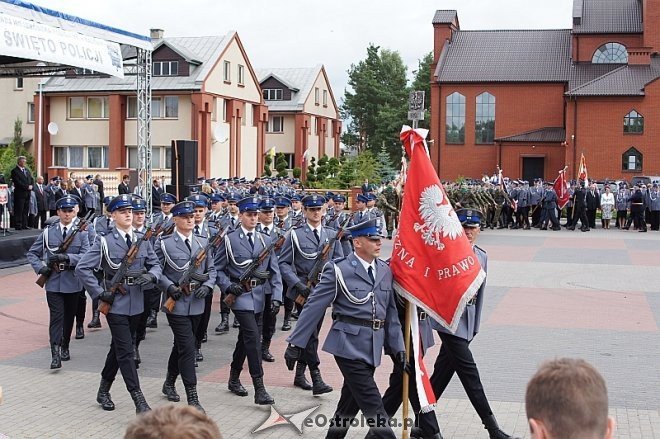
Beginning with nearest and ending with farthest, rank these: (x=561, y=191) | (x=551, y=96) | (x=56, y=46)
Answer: (x=56, y=46) < (x=561, y=191) < (x=551, y=96)

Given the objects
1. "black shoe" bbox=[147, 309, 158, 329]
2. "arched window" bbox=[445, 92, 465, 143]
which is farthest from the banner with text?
"arched window" bbox=[445, 92, 465, 143]

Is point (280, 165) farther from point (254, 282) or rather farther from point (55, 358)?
point (254, 282)

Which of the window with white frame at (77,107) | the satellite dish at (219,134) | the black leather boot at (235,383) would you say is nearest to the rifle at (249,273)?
the black leather boot at (235,383)

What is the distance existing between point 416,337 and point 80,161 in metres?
47.7

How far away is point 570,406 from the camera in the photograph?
2879 mm

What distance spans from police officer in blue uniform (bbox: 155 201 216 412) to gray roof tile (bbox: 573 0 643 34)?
185 ft

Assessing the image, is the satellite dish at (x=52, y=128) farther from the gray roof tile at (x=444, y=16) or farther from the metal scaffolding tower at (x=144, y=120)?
the metal scaffolding tower at (x=144, y=120)

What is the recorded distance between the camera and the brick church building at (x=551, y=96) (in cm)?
5359

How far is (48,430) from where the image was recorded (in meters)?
7.79

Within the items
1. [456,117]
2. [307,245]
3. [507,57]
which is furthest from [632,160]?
[307,245]

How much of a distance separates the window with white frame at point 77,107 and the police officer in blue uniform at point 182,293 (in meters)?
44.2

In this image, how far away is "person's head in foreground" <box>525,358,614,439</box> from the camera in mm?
2885

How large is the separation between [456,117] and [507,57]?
229 inches

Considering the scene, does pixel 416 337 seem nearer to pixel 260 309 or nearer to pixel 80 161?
pixel 260 309
